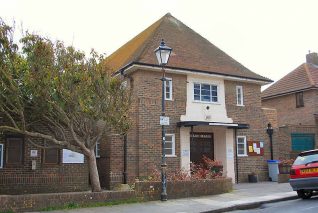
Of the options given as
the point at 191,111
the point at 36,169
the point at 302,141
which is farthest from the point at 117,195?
the point at 302,141

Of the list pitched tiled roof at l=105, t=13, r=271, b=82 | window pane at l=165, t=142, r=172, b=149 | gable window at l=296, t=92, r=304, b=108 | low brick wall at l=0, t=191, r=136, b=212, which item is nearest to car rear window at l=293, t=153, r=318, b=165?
low brick wall at l=0, t=191, r=136, b=212

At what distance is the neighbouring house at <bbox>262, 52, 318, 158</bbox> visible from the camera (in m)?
23.2

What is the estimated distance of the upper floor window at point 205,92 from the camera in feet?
67.0

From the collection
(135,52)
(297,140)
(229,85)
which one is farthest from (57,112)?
(297,140)

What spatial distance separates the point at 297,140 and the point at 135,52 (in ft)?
35.0

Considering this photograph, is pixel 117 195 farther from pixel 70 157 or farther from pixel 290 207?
pixel 290 207

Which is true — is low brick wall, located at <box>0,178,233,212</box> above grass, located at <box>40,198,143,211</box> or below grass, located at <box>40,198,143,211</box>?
above

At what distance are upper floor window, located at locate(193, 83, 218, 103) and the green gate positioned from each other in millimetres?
5809

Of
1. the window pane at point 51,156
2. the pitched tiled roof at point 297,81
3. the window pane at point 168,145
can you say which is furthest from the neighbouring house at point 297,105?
the window pane at point 51,156

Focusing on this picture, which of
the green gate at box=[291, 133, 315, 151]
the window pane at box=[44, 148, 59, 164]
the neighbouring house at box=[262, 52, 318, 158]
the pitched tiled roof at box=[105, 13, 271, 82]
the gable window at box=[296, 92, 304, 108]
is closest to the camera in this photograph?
the window pane at box=[44, 148, 59, 164]

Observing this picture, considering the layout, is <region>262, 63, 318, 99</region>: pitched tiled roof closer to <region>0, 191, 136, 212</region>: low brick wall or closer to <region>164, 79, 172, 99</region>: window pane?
<region>164, 79, 172, 99</region>: window pane

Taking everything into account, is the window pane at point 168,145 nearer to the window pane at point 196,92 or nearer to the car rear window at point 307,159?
the window pane at point 196,92

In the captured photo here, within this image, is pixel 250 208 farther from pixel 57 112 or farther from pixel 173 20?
pixel 173 20

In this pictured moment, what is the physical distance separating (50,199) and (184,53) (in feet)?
38.6
